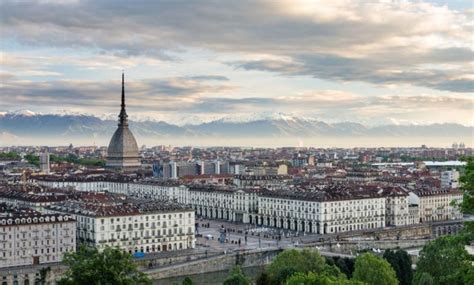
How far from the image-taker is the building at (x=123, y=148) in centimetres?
16188

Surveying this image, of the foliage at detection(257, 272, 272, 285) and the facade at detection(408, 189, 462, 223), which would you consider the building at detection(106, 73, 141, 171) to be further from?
the foliage at detection(257, 272, 272, 285)

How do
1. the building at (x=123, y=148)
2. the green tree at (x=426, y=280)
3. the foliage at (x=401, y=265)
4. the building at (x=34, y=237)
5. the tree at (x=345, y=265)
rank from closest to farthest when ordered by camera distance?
the green tree at (x=426, y=280)
the foliage at (x=401, y=265)
the tree at (x=345, y=265)
the building at (x=34, y=237)
the building at (x=123, y=148)

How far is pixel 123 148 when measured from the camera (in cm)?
16275

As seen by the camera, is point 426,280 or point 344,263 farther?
point 344,263

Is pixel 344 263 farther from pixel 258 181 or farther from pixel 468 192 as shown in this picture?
pixel 258 181

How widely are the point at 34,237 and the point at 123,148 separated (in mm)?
100855

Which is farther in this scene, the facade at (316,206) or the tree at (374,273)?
the facade at (316,206)

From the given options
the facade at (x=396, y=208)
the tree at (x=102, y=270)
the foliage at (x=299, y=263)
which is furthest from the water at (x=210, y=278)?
the facade at (x=396, y=208)

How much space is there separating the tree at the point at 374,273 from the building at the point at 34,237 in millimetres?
28441

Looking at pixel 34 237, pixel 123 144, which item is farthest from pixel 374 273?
pixel 123 144

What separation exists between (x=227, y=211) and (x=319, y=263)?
167ft

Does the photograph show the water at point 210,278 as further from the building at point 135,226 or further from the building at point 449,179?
the building at point 449,179

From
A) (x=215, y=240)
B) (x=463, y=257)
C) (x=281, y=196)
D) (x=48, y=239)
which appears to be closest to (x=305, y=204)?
(x=281, y=196)

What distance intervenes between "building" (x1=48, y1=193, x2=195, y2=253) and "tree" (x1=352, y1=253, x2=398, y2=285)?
1127 inches
